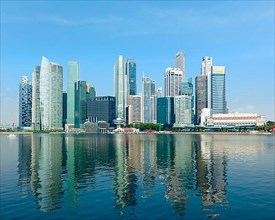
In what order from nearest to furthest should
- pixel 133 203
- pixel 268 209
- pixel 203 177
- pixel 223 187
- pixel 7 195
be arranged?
pixel 268 209 → pixel 133 203 → pixel 7 195 → pixel 223 187 → pixel 203 177

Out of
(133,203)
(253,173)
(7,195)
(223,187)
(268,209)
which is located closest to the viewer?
(268,209)

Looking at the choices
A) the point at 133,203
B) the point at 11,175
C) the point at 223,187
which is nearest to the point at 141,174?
the point at 223,187

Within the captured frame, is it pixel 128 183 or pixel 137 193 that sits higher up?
pixel 137 193

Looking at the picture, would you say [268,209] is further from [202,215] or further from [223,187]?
[223,187]

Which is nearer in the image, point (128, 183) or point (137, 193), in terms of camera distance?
point (137, 193)

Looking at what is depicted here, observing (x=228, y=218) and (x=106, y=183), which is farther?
(x=106, y=183)

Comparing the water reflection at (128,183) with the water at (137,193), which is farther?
the water reflection at (128,183)

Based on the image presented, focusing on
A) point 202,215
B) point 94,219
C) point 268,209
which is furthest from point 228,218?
point 94,219

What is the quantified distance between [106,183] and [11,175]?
22.4m

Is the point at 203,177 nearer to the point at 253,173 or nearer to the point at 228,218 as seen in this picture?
the point at 253,173

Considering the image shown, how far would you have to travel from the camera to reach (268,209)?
39.3 metres

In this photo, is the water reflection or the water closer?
the water

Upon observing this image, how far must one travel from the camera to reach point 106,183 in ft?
183

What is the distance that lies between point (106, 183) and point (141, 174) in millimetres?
11861
